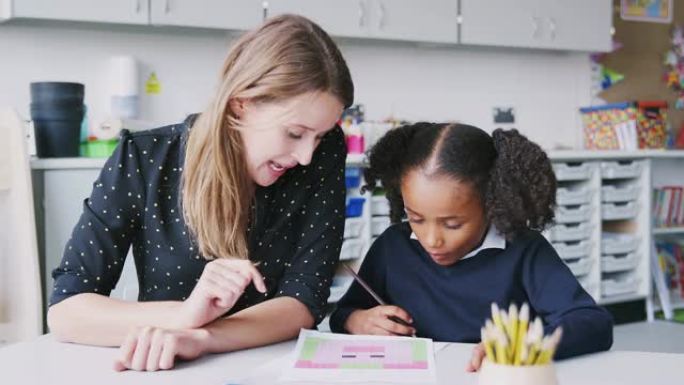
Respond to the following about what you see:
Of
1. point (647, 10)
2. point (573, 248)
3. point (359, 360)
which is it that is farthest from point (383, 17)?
point (359, 360)

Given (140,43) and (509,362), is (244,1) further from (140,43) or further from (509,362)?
(509,362)

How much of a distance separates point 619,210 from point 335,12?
1662 mm

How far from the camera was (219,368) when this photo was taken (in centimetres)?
112

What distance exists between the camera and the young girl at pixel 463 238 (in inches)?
55.6

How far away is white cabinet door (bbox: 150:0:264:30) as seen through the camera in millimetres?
3168

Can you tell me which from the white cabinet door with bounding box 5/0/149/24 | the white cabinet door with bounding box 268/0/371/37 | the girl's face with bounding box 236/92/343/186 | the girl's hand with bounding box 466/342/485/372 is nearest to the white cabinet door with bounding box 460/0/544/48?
the white cabinet door with bounding box 268/0/371/37

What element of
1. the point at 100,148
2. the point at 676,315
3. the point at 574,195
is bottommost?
the point at 676,315

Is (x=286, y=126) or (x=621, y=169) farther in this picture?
(x=621, y=169)

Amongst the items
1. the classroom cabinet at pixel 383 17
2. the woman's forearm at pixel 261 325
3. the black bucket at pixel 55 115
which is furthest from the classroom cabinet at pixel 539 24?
the woman's forearm at pixel 261 325

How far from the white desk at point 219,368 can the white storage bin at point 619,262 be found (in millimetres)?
2981

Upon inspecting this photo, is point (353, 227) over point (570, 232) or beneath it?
over

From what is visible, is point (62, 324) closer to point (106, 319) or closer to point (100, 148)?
point (106, 319)

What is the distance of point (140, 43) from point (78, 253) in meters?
2.25

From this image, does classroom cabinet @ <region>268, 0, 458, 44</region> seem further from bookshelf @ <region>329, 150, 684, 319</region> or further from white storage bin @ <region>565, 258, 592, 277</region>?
white storage bin @ <region>565, 258, 592, 277</region>
